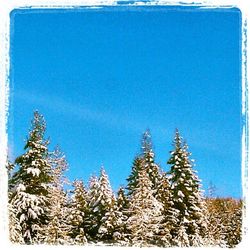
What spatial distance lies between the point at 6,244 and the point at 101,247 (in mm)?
989

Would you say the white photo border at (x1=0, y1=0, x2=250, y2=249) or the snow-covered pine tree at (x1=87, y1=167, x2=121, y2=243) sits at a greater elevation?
the white photo border at (x1=0, y1=0, x2=250, y2=249)

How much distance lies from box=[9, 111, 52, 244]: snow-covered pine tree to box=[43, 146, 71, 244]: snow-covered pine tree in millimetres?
71

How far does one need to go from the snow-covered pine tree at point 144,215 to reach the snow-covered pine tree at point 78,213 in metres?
0.52

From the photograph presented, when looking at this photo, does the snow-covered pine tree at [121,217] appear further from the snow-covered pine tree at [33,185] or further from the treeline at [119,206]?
the snow-covered pine tree at [33,185]

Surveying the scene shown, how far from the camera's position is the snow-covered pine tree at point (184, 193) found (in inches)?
267

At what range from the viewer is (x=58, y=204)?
7086 mm

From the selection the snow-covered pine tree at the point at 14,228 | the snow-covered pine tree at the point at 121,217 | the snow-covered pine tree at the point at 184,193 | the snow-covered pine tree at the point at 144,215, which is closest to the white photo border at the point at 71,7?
the snow-covered pine tree at the point at 14,228

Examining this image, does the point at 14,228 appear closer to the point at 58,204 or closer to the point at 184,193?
the point at 58,204

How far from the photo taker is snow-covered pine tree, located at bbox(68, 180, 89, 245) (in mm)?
6531

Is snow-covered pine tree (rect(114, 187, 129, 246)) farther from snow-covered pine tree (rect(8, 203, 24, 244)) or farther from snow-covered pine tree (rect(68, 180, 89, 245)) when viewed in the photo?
snow-covered pine tree (rect(8, 203, 24, 244))

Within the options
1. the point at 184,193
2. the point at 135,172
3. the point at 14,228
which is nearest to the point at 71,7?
the point at 135,172

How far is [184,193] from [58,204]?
156cm

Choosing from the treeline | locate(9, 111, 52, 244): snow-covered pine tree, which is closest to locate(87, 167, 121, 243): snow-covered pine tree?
the treeline

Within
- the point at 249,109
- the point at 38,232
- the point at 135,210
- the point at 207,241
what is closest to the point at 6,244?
the point at 38,232
